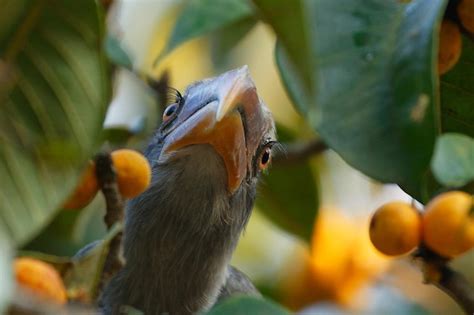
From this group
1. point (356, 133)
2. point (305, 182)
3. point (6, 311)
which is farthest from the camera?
point (305, 182)

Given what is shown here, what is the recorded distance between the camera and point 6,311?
834mm

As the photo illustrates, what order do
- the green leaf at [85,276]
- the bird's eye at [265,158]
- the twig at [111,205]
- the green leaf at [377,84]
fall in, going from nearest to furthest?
the green leaf at [85,276] < the green leaf at [377,84] < the twig at [111,205] < the bird's eye at [265,158]

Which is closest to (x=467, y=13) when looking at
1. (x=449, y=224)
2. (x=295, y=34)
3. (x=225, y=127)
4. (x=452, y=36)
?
(x=452, y=36)

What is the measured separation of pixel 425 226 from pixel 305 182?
996mm

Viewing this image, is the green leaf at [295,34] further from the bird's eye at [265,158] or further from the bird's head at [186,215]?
the bird's eye at [265,158]

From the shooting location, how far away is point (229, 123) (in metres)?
1.81

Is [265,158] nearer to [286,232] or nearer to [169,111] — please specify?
[169,111]

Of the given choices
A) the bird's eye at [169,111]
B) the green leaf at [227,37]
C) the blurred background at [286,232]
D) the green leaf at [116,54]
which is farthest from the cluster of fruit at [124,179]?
the green leaf at [227,37]

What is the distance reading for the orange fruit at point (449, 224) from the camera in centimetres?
152

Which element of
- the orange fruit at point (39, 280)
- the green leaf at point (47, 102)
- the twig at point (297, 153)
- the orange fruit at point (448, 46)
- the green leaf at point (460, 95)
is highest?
the green leaf at point (47, 102)

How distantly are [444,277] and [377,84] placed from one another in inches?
14.7

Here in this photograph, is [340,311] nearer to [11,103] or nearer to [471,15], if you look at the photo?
[471,15]

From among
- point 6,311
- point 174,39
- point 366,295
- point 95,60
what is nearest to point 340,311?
point 366,295

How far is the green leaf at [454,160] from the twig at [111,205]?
0.48 meters
